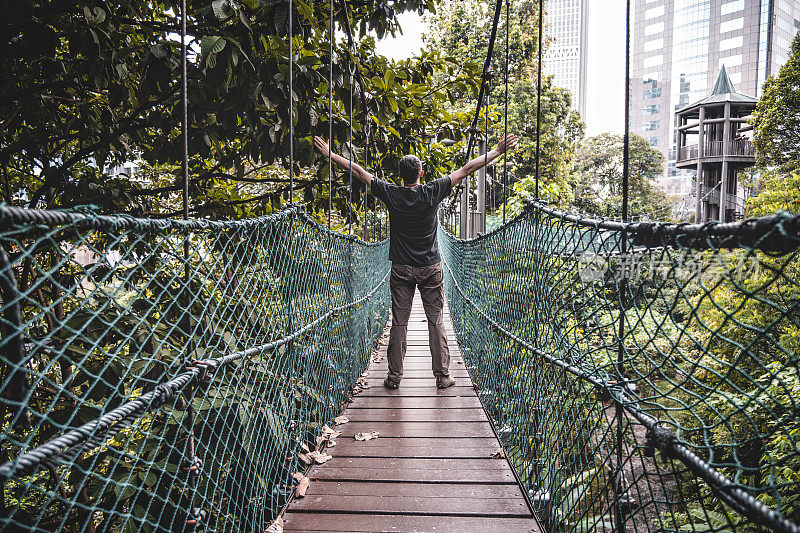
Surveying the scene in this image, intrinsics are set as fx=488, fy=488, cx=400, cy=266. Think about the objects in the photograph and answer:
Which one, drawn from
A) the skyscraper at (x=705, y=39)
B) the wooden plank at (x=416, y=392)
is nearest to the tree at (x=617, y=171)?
the skyscraper at (x=705, y=39)

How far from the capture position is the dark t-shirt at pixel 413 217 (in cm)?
269

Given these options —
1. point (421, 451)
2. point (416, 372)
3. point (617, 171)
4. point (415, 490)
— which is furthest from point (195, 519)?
point (617, 171)

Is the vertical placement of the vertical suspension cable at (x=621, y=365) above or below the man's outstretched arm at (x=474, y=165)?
below

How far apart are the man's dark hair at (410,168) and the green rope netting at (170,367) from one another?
528mm

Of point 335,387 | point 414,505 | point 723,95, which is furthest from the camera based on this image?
point 723,95

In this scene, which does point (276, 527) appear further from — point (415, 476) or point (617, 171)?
point (617, 171)

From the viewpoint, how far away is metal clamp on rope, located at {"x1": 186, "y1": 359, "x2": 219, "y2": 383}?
42.0 inches

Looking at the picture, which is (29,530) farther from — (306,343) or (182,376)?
(306,343)

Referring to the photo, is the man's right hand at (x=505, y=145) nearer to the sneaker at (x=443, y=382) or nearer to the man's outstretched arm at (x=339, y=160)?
the man's outstretched arm at (x=339, y=160)

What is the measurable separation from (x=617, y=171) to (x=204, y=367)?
32388 mm

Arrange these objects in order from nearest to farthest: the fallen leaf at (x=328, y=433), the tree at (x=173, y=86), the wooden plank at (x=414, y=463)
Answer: the tree at (x=173, y=86), the wooden plank at (x=414, y=463), the fallen leaf at (x=328, y=433)

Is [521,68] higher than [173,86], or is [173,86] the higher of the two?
[521,68]

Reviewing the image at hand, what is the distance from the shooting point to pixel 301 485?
5.73 feet

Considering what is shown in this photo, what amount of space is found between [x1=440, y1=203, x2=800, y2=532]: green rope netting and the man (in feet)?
0.90
